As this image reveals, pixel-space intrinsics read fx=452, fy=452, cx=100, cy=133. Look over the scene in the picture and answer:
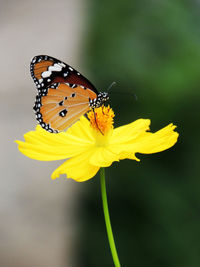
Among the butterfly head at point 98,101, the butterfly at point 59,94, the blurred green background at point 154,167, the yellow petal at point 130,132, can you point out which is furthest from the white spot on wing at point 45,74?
the blurred green background at point 154,167

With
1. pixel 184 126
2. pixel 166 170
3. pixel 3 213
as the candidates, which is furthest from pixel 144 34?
pixel 3 213

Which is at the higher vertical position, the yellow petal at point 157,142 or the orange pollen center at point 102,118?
the orange pollen center at point 102,118

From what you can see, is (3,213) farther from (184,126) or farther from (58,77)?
(58,77)

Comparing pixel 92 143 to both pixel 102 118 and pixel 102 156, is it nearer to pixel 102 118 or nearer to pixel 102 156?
pixel 102 118

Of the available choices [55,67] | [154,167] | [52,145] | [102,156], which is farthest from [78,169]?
[154,167]

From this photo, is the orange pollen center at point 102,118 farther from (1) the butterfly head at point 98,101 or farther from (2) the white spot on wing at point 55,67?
(2) the white spot on wing at point 55,67

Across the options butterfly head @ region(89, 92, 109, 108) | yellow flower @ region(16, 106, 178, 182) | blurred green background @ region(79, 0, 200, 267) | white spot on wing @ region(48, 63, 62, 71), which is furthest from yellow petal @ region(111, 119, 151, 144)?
blurred green background @ region(79, 0, 200, 267)

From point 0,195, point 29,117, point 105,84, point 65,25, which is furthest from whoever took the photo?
point 65,25
